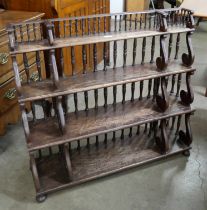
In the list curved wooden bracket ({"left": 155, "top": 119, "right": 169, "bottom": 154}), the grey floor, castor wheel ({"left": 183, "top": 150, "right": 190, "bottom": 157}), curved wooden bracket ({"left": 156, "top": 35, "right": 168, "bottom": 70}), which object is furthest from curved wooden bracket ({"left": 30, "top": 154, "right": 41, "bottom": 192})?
castor wheel ({"left": 183, "top": 150, "right": 190, "bottom": 157})

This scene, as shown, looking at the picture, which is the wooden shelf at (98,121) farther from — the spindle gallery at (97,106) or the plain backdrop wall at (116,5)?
the plain backdrop wall at (116,5)

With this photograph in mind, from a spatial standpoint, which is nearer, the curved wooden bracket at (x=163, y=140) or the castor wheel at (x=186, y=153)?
the curved wooden bracket at (x=163, y=140)

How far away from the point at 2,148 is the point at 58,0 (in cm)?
139

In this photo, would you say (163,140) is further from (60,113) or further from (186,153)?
(60,113)

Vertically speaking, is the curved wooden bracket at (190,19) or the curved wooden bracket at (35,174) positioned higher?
the curved wooden bracket at (190,19)

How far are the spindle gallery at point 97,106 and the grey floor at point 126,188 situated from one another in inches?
3.2

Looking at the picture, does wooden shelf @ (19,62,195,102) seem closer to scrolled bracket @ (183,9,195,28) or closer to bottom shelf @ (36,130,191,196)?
scrolled bracket @ (183,9,195,28)

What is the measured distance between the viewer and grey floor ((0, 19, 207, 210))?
74.5 inches

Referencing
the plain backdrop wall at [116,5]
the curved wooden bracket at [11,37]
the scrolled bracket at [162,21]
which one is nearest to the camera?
the curved wooden bracket at [11,37]

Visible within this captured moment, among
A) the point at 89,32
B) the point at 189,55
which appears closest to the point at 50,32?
the point at 89,32

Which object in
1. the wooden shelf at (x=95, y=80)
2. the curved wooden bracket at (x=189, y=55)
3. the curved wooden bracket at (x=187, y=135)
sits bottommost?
the curved wooden bracket at (x=187, y=135)

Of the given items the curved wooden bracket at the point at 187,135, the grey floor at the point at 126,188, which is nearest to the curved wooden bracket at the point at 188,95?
the curved wooden bracket at the point at 187,135

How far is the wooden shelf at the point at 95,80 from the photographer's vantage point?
1702 mm

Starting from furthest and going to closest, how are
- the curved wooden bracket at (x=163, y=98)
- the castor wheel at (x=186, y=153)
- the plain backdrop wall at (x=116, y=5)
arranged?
the plain backdrop wall at (x=116, y=5), the castor wheel at (x=186, y=153), the curved wooden bracket at (x=163, y=98)
